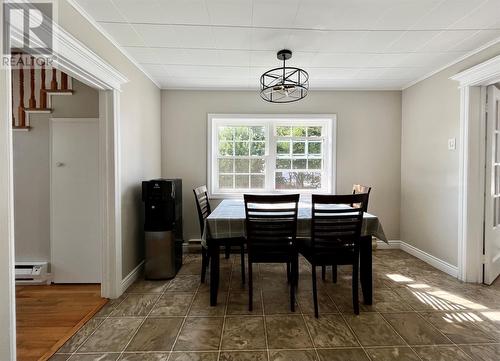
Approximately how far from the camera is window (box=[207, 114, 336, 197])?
4113 millimetres

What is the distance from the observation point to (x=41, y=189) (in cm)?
280

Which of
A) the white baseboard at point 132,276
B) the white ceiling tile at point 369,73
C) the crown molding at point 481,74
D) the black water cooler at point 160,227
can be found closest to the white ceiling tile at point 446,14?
the crown molding at point 481,74

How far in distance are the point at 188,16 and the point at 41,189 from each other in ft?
7.85

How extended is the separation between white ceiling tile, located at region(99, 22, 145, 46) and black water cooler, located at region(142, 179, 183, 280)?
141cm

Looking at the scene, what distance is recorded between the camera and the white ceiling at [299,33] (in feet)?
6.46

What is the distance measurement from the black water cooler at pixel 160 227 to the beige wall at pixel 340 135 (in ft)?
3.54

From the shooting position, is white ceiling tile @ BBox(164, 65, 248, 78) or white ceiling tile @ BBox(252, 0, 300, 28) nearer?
white ceiling tile @ BBox(252, 0, 300, 28)

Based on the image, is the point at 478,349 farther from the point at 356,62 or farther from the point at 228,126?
the point at 228,126

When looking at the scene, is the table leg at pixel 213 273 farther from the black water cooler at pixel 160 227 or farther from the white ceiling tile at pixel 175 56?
the white ceiling tile at pixel 175 56

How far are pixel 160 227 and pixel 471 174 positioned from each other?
11.4ft

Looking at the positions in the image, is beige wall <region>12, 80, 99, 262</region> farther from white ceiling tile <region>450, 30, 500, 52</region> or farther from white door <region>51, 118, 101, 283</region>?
white ceiling tile <region>450, 30, 500, 52</region>

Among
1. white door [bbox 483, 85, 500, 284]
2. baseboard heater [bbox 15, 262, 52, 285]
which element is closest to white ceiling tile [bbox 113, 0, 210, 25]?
baseboard heater [bbox 15, 262, 52, 285]

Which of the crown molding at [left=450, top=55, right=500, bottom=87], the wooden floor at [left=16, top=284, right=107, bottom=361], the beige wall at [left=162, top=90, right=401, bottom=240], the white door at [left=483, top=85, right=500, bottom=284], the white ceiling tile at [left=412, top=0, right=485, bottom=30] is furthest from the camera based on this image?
the beige wall at [left=162, top=90, right=401, bottom=240]

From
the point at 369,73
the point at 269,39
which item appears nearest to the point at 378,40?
the point at 369,73
